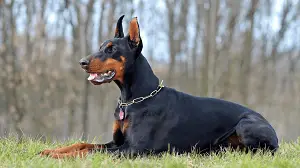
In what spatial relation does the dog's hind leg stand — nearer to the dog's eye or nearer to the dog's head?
the dog's head

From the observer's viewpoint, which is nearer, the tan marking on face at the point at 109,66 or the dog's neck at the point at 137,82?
the tan marking on face at the point at 109,66

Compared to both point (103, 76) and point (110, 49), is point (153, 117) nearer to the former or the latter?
point (103, 76)

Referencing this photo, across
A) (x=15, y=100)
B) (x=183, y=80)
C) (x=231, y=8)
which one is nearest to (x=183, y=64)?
(x=183, y=80)

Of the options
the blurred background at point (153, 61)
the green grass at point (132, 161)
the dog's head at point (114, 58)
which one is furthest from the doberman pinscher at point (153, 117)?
the blurred background at point (153, 61)

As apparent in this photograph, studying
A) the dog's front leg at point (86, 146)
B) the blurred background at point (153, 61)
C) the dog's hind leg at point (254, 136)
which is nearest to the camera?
the dog's front leg at point (86, 146)

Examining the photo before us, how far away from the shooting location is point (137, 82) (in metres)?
4.81

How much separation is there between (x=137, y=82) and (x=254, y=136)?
1467 mm

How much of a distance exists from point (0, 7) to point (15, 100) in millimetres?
3227

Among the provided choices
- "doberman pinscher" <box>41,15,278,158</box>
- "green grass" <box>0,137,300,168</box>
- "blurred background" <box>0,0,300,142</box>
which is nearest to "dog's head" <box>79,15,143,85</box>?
"doberman pinscher" <box>41,15,278,158</box>

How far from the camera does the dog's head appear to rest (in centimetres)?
452

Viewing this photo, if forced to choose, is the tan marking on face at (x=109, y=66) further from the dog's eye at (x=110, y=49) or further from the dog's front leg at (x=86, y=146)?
the dog's front leg at (x=86, y=146)

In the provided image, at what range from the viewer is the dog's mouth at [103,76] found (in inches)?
180

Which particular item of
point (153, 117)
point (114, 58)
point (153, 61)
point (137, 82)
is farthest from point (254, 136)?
point (153, 61)

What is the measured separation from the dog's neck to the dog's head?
6 cm
